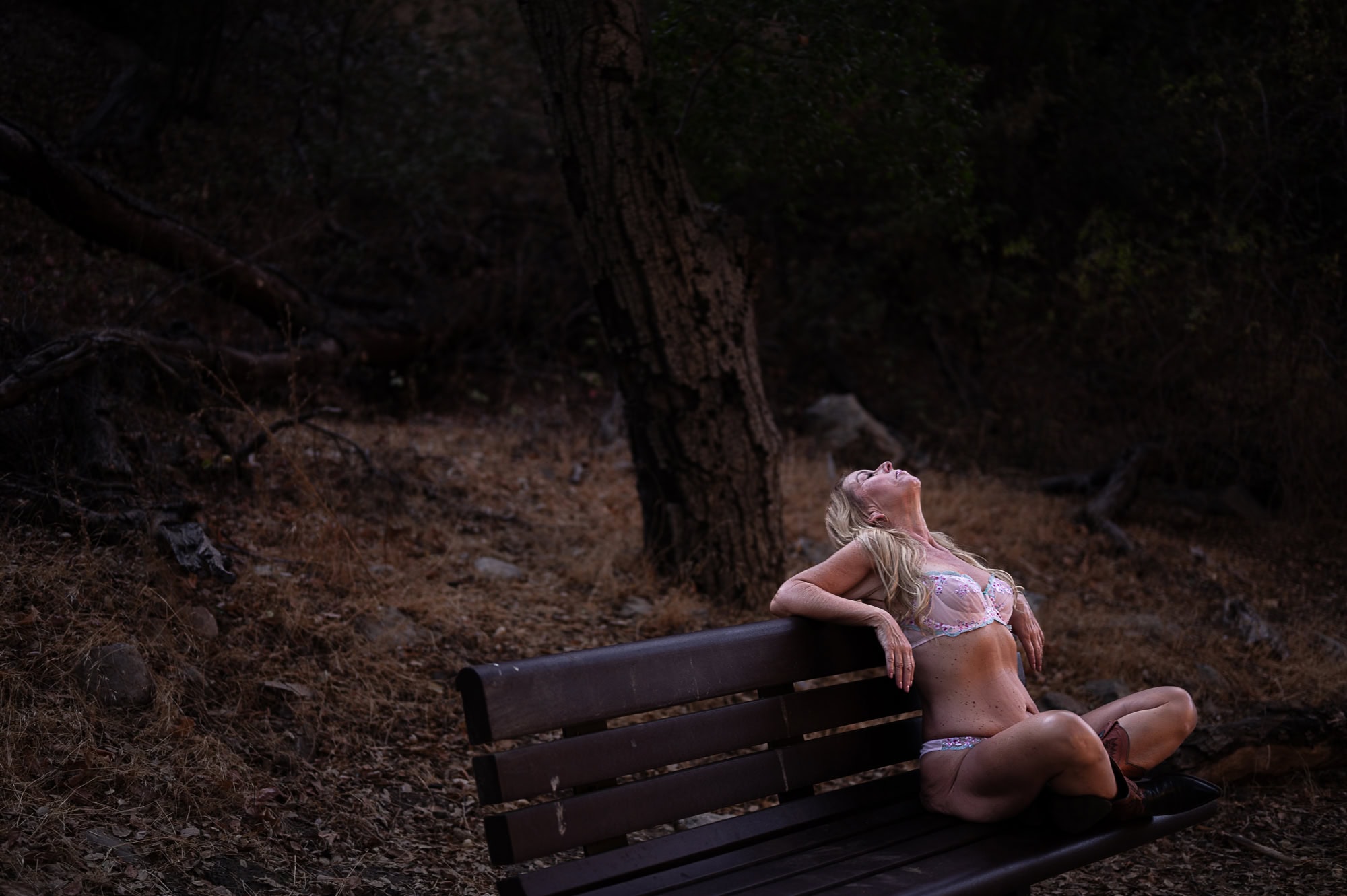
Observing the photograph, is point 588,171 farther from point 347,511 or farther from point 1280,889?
point 1280,889

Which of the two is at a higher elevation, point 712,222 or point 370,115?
point 370,115

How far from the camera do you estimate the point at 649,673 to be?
2.73 m

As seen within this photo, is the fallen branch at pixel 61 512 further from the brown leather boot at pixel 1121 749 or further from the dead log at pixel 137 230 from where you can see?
the brown leather boot at pixel 1121 749

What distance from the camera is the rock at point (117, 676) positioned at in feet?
12.0

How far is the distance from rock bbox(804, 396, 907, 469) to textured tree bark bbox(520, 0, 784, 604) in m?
4.26

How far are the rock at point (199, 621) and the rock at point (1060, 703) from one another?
378cm

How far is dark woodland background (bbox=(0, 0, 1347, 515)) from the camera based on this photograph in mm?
7793

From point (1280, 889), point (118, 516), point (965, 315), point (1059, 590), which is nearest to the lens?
point (1280, 889)

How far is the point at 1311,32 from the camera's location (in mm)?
7762

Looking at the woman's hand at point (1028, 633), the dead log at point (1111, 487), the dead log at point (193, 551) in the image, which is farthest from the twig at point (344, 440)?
the dead log at point (1111, 487)

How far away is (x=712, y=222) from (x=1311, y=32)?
5.31 meters

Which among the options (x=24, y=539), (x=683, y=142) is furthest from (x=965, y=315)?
(x=24, y=539)

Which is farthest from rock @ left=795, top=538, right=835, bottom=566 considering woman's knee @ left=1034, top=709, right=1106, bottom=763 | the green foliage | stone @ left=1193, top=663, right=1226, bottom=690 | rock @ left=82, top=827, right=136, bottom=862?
rock @ left=82, top=827, right=136, bottom=862

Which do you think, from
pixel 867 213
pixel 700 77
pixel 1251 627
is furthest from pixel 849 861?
pixel 867 213
